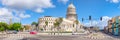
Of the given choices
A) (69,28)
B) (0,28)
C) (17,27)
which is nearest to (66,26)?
(69,28)

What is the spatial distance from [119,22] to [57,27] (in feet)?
222

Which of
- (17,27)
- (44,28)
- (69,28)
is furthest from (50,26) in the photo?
(17,27)

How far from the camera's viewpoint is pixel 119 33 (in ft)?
370

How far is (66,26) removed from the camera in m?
189

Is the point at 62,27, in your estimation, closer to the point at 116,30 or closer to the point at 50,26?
the point at 50,26

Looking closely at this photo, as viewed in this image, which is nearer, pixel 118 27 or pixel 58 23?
pixel 118 27

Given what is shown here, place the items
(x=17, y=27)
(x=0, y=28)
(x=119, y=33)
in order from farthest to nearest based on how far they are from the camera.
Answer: (x=17, y=27) < (x=0, y=28) < (x=119, y=33)

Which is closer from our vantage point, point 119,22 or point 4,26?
point 119,22

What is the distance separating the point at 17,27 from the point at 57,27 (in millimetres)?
30568

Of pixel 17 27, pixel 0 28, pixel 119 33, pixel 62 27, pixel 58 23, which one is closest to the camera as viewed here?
pixel 119 33

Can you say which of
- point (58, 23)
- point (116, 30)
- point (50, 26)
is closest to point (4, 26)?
point (58, 23)

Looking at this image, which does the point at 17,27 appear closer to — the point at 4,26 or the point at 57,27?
the point at 4,26

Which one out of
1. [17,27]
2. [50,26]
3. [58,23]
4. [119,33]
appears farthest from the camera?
[50,26]

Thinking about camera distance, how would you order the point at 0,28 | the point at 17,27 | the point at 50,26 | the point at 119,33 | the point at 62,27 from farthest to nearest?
the point at 50,26 < the point at 62,27 < the point at 17,27 < the point at 0,28 < the point at 119,33
